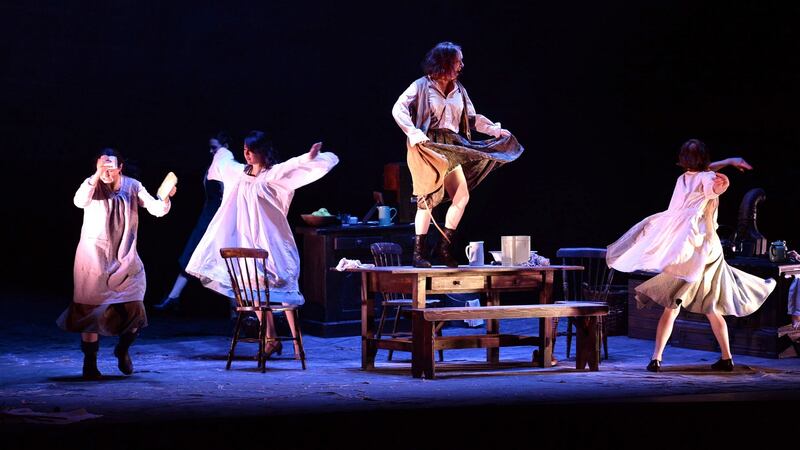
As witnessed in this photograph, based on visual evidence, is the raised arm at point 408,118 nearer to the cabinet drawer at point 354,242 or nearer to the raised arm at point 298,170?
the raised arm at point 298,170

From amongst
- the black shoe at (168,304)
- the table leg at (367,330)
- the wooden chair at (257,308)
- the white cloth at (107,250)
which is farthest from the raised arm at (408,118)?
the black shoe at (168,304)

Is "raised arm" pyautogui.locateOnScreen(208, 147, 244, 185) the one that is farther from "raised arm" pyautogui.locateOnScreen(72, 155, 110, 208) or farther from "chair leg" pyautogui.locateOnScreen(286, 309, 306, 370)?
"raised arm" pyautogui.locateOnScreen(72, 155, 110, 208)

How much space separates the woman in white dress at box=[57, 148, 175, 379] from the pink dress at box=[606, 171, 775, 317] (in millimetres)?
2933

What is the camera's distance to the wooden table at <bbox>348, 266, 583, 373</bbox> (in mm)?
6949

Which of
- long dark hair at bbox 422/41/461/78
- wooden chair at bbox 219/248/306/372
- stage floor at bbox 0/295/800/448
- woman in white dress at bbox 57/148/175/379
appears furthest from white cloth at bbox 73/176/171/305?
long dark hair at bbox 422/41/461/78

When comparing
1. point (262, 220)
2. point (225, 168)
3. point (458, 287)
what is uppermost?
point (225, 168)

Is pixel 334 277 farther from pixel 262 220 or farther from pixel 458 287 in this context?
pixel 458 287

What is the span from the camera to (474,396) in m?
5.90

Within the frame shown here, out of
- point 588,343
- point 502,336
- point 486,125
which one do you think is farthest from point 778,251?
point 486,125

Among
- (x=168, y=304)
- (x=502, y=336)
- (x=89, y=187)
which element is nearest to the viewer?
Answer: (x=89, y=187)

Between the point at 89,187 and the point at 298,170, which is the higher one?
the point at 298,170

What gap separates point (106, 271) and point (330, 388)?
1.47m

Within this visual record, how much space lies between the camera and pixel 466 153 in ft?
22.9

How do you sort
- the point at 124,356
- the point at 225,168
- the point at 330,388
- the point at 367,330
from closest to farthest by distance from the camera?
the point at 330,388, the point at 124,356, the point at 367,330, the point at 225,168
